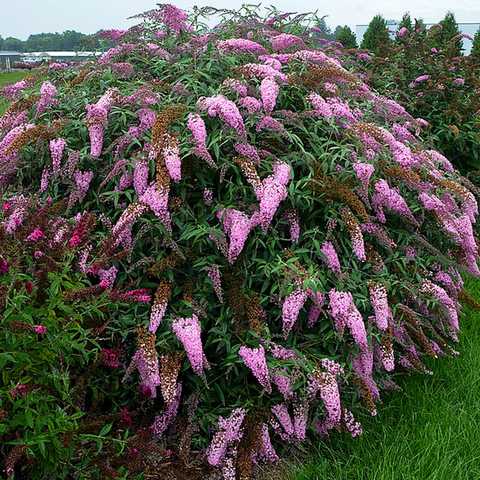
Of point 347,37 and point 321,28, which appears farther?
point 347,37

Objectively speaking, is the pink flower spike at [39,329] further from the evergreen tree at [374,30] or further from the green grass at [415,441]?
the evergreen tree at [374,30]

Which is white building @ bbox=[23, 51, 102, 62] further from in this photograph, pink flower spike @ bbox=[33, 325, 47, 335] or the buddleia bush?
pink flower spike @ bbox=[33, 325, 47, 335]

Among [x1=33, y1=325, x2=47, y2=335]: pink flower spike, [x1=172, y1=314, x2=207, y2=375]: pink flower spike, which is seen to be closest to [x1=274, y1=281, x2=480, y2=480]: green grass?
[x1=172, y1=314, x2=207, y2=375]: pink flower spike

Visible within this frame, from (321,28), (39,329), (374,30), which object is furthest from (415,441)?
(374,30)

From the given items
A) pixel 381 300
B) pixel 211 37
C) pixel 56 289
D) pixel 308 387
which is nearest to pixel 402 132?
pixel 211 37

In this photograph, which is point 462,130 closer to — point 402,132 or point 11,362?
point 402,132

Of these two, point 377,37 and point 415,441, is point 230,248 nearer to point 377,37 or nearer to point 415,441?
point 415,441

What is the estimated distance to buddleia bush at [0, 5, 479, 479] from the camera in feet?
9.35

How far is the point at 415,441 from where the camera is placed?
3.06 meters

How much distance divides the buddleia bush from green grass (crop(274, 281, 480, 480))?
4.2 inches

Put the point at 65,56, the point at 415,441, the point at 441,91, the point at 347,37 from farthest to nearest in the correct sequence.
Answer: the point at 347,37, the point at 441,91, the point at 65,56, the point at 415,441

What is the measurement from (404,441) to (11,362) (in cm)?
170

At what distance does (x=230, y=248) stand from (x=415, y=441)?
3.88 ft

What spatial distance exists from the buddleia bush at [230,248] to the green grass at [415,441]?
4.2 inches
